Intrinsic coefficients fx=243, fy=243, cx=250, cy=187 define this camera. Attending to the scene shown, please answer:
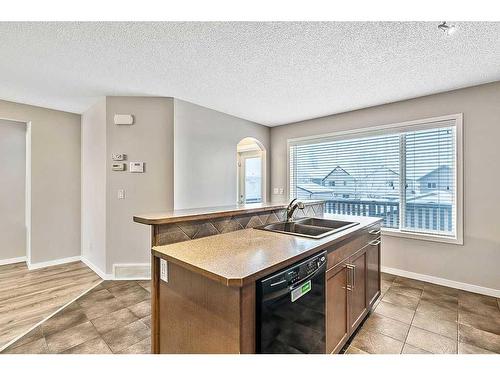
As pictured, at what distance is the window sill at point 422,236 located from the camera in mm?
3026

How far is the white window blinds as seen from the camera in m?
3.15

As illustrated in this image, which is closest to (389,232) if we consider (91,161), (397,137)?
(397,137)

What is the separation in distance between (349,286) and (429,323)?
1130 mm

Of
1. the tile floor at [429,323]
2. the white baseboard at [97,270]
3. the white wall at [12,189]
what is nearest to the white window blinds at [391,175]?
the tile floor at [429,323]

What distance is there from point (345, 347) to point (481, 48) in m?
2.76

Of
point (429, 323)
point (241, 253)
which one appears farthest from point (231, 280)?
point (429, 323)

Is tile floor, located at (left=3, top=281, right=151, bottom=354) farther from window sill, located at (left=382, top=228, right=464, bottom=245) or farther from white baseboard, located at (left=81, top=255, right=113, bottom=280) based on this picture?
window sill, located at (left=382, top=228, right=464, bottom=245)

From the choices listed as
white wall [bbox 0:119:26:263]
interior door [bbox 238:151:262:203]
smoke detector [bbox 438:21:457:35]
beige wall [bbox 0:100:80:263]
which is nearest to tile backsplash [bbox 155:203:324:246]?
smoke detector [bbox 438:21:457:35]

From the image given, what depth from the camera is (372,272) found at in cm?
232

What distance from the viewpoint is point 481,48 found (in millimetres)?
2102

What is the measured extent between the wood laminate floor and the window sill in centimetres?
411

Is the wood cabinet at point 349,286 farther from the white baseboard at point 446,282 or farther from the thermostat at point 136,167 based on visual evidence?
the thermostat at point 136,167

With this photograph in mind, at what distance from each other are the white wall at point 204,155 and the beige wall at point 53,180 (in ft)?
6.77

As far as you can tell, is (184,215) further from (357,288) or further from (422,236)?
(422,236)
